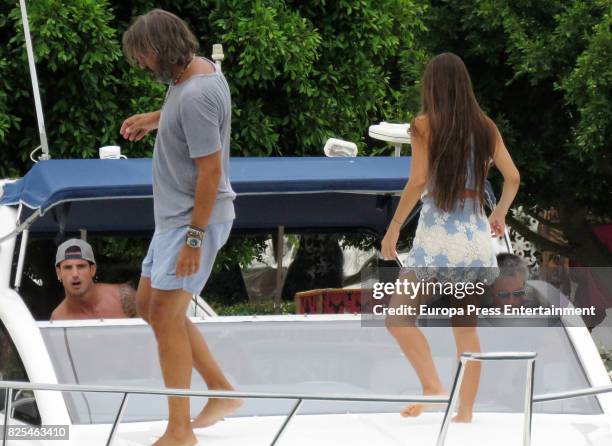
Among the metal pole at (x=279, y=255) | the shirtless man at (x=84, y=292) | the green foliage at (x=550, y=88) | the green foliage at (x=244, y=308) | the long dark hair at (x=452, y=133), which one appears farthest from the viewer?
the green foliage at (x=550, y=88)

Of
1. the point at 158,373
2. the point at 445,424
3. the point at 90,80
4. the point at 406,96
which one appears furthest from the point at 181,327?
the point at 406,96

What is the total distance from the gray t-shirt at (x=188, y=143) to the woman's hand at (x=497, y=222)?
99 cm

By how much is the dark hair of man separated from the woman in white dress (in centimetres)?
84

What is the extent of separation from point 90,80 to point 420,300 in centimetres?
437

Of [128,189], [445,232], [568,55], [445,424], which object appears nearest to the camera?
[445,424]

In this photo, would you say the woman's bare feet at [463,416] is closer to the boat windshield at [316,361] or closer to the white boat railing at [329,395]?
the boat windshield at [316,361]

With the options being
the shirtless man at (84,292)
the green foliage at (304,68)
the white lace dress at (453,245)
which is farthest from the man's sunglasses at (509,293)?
the green foliage at (304,68)

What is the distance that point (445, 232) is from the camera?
4223 mm

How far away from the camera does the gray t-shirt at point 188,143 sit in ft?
12.1

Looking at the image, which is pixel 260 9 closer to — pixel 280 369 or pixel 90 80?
pixel 90 80

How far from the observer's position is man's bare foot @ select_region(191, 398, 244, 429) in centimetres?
377

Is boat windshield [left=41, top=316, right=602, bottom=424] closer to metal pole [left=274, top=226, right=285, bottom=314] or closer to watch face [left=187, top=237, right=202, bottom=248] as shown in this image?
watch face [left=187, top=237, right=202, bottom=248]

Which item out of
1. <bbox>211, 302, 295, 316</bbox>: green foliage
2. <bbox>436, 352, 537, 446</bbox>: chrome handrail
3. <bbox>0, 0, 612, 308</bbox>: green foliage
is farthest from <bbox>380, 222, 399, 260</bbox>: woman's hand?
<bbox>211, 302, 295, 316</bbox>: green foliage

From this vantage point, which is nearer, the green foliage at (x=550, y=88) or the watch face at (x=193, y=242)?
the watch face at (x=193, y=242)
